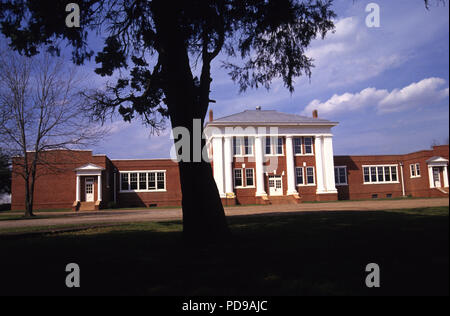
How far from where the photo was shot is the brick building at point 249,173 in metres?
33.8

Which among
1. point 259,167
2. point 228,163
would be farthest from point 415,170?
point 228,163

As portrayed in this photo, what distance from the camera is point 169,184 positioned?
3794 centimetres

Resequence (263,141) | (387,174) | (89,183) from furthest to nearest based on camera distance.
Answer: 1. (387,174)
2. (263,141)
3. (89,183)

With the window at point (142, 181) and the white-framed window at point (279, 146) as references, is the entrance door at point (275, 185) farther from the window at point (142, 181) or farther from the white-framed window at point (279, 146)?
the window at point (142, 181)

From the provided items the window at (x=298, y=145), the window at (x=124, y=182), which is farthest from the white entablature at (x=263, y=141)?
the window at (x=124, y=182)

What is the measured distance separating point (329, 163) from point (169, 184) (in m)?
18.6

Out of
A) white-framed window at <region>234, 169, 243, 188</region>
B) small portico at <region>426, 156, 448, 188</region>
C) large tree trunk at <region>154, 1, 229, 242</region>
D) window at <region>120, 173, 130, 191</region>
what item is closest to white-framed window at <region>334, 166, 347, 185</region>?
small portico at <region>426, 156, 448, 188</region>

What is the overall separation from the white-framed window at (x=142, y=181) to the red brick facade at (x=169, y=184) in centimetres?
36

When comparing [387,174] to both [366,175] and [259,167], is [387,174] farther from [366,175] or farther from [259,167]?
[259,167]

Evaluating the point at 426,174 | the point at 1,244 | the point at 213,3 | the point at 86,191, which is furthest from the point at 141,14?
the point at 426,174

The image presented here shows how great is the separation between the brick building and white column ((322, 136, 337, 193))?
0.35ft

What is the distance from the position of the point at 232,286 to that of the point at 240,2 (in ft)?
24.5

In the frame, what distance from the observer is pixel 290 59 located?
9.86 m
